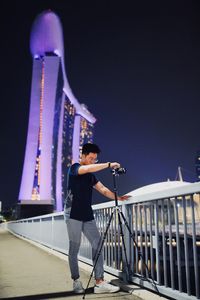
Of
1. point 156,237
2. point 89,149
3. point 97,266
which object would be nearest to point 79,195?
point 89,149

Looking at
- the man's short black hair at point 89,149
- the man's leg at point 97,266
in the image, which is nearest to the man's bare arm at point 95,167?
the man's short black hair at point 89,149

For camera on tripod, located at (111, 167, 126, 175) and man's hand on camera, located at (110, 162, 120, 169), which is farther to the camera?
camera on tripod, located at (111, 167, 126, 175)

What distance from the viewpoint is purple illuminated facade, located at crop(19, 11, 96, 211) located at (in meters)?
77.1

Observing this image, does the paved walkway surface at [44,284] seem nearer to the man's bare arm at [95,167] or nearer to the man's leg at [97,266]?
the man's leg at [97,266]

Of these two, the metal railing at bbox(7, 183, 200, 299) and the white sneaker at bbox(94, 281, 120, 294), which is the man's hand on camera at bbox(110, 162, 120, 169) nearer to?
the metal railing at bbox(7, 183, 200, 299)

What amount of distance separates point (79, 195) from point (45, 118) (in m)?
76.2

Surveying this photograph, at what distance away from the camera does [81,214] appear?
4.67 meters

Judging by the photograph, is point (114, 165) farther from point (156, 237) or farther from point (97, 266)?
point (97, 266)

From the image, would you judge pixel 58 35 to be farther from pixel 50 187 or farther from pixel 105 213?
pixel 105 213

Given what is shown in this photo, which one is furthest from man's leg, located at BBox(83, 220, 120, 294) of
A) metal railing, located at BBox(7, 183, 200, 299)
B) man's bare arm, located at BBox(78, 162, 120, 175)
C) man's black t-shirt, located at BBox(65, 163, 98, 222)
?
man's bare arm, located at BBox(78, 162, 120, 175)

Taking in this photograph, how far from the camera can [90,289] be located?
482 centimetres

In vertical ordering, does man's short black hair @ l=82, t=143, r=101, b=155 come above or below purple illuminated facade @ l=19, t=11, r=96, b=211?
below

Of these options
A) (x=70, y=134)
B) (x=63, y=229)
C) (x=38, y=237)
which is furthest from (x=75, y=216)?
(x=70, y=134)

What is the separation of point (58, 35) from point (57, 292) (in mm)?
94437
